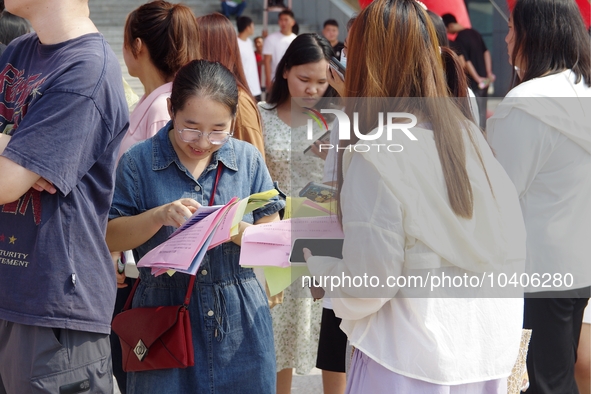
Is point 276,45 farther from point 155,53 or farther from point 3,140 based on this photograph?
point 3,140

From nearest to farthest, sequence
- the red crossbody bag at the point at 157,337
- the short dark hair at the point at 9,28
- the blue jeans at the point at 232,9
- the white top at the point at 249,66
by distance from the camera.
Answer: the red crossbody bag at the point at 157,337 → the short dark hair at the point at 9,28 → the white top at the point at 249,66 → the blue jeans at the point at 232,9

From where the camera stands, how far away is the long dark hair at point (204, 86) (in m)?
2.49

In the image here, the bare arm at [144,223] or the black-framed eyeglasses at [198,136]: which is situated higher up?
the black-framed eyeglasses at [198,136]

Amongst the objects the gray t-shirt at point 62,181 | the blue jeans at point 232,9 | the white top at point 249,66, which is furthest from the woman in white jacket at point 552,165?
the blue jeans at point 232,9

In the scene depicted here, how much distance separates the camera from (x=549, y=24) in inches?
120

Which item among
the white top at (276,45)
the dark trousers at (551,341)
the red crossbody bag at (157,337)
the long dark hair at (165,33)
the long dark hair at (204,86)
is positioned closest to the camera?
the red crossbody bag at (157,337)

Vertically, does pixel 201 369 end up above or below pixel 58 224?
below

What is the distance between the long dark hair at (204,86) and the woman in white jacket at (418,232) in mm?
593

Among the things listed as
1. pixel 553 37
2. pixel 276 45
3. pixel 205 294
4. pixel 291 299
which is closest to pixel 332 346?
pixel 291 299

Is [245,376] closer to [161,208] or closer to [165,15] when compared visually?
[161,208]

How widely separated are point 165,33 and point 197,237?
4.40ft

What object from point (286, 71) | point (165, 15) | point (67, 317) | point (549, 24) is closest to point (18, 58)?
point (67, 317)

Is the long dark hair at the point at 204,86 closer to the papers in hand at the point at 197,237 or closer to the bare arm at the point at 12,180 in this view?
the papers in hand at the point at 197,237

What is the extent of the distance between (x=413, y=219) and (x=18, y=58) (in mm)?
1283
